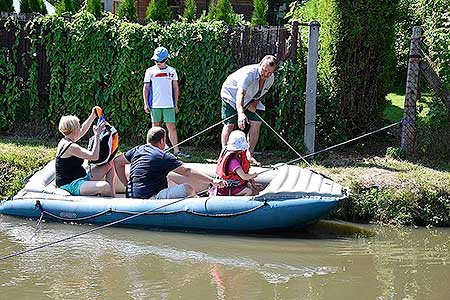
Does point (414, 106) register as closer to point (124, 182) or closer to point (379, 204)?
point (379, 204)

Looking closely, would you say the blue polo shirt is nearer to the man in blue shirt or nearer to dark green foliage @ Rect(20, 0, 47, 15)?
the man in blue shirt

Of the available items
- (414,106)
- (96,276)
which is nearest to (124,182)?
(96,276)

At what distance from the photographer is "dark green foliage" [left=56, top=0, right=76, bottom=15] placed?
12.0 metres

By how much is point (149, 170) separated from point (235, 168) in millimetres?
947

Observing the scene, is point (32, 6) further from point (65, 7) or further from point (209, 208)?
point (209, 208)

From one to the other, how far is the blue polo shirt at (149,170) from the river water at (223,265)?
47 centimetres

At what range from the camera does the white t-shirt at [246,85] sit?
977 cm

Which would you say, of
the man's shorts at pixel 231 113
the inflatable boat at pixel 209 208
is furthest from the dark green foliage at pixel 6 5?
the inflatable boat at pixel 209 208

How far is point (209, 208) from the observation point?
26.4 feet

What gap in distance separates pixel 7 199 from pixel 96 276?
8.90 feet

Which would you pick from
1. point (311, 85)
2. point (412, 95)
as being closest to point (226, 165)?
point (311, 85)

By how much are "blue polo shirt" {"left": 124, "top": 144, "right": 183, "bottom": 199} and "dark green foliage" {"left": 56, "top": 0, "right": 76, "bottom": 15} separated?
4375mm

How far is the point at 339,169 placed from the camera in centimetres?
970

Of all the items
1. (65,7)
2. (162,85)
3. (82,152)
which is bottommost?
(82,152)
